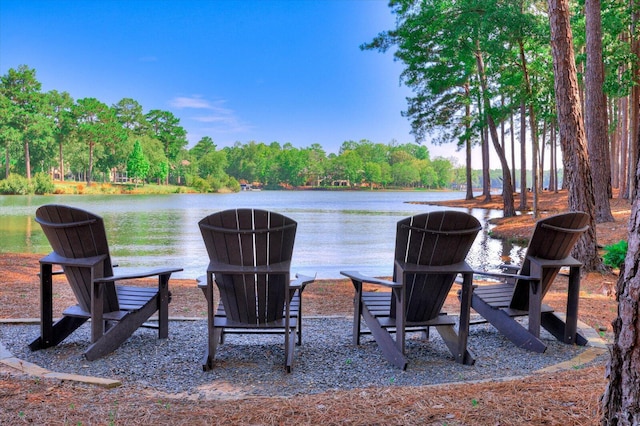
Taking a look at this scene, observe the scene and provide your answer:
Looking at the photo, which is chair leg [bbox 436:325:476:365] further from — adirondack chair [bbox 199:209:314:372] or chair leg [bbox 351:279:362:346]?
adirondack chair [bbox 199:209:314:372]

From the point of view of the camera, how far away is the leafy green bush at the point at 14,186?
164 feet

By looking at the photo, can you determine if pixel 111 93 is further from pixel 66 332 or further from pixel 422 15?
pixel 66 332

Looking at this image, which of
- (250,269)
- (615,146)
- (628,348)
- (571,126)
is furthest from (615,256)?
(615,146)

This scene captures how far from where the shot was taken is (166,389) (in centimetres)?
269

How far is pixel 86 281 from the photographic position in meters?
3.27

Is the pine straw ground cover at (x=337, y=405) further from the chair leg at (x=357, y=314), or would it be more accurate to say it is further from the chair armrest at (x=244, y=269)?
the chair leg at (x=357, y=314)

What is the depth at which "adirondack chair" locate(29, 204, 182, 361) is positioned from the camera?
10.3 feet

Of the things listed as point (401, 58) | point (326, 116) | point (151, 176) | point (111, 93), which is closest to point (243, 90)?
point (326, 116)

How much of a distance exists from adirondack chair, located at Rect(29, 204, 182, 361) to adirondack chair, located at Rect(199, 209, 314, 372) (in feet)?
2.19

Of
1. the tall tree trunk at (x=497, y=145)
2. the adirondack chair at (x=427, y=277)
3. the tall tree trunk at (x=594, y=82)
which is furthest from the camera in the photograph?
the tall tree trunk at (x=497, y=145)

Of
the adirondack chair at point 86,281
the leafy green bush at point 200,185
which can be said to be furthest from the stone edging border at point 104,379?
the leafy green bush at point 200,185

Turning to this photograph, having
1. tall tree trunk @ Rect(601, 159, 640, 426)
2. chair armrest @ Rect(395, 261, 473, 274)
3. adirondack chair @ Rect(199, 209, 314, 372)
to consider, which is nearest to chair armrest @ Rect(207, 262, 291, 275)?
adirondack chair @ Rect(199, 209, 314, 372)

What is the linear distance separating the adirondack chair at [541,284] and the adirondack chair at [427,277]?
0.55 metres

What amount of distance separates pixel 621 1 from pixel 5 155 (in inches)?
2504
